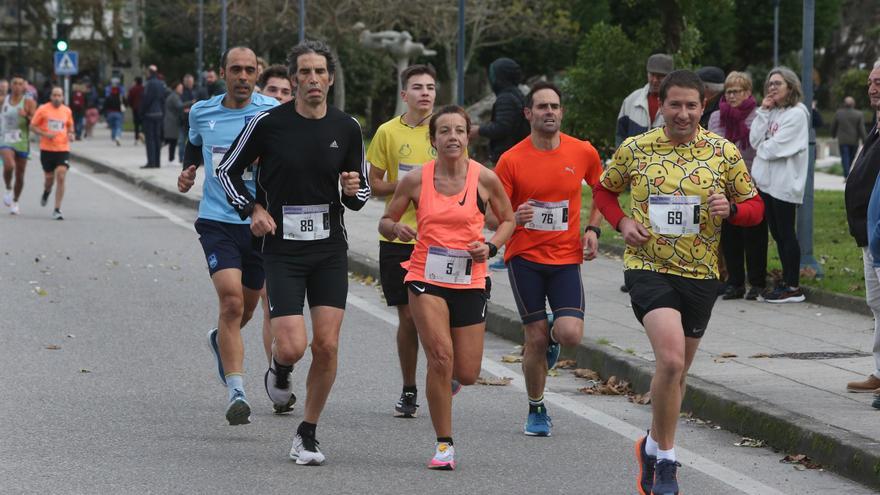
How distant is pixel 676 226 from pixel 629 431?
174 cm

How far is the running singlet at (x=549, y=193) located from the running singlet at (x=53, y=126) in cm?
1447

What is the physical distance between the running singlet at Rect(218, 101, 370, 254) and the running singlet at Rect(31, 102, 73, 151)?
14.7 m

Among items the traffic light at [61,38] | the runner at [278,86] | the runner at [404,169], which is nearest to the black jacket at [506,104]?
the runner at [278,86]

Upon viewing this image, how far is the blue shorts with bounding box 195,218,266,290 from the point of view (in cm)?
845

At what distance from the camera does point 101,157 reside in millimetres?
37656

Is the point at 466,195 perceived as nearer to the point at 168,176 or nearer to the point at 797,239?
the point at 797,239

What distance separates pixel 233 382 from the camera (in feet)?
27.0

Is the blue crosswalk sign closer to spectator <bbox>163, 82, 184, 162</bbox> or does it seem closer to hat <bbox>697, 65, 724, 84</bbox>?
spectator <bbox>163, 82, 184, 162</bbox>

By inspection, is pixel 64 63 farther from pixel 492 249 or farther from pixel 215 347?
pixel 492 249

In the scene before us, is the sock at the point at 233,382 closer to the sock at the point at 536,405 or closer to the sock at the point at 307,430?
the sock at the point at 307,430

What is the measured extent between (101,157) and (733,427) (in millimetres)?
30836

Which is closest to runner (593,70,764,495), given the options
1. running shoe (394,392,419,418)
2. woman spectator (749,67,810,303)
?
running shoe (394,392,419,418)

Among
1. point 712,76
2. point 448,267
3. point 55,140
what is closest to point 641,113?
point 712,76

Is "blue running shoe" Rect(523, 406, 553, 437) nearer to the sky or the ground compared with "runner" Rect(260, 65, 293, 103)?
nearer to the ground
